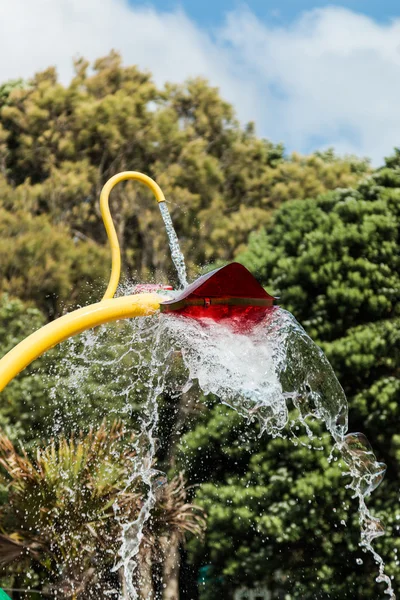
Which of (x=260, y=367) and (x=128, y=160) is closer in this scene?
(x=260, y=367)

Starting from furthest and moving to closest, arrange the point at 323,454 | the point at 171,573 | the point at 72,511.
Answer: the point at 171,573, the point at 323,454, the point at 72,511

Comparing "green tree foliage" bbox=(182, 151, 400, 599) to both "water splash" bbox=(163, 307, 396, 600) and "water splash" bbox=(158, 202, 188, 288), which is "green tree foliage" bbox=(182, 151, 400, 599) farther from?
"water splash" bbox=(158, 202, 188, 288)

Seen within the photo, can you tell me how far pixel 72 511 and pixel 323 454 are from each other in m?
2.11

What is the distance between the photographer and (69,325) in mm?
2562

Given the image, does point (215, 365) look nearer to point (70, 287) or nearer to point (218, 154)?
point (70, 287)

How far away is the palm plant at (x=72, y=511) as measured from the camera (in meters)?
6.26

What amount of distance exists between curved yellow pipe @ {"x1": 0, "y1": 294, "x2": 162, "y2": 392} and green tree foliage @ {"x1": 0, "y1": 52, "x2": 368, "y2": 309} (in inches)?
407

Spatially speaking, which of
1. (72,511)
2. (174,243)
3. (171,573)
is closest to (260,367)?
(174,243)

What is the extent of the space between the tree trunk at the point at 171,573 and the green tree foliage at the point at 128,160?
615 cm

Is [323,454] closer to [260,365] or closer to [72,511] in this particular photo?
[72,511]

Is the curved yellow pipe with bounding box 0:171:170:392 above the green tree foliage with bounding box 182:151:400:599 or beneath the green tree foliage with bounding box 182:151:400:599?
beneath

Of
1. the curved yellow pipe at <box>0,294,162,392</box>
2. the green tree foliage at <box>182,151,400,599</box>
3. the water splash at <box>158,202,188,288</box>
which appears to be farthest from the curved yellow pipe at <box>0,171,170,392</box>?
the green tree foliage at <box>182,151,400,599</box>

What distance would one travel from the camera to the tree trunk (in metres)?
7.45

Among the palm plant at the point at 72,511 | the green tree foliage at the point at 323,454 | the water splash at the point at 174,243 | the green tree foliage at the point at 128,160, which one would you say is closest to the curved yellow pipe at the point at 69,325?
the water splash at the point at 174,243
